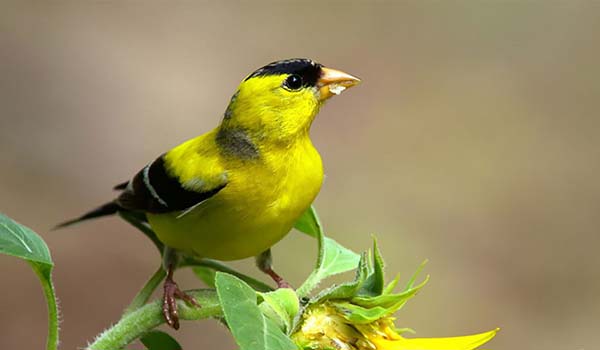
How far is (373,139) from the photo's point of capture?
716 centimetres

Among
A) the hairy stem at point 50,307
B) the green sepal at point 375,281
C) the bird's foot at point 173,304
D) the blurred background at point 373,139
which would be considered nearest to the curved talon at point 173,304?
the bird's foot at point 173,304

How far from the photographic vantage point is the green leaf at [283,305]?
1.25 metres

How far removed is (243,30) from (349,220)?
3135 mm

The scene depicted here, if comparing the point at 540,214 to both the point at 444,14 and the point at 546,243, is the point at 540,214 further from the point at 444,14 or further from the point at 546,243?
the point at 444,14

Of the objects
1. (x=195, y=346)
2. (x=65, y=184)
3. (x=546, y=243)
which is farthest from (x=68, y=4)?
(x=546, y=243)

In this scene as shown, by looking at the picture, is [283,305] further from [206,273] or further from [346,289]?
[206,273]

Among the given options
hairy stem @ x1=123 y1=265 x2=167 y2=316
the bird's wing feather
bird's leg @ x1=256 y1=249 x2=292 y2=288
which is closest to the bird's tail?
the bird's wing feather

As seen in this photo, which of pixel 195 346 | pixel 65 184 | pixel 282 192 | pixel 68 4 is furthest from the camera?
pixel 68 4

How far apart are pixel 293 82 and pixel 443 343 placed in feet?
2.86

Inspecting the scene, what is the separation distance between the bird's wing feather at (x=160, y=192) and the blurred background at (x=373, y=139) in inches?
112

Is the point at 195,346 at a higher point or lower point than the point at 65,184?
lower

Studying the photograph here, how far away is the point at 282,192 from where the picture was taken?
1.83 meters

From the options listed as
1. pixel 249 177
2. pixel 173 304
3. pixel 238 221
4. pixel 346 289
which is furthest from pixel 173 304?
pixel 249 177

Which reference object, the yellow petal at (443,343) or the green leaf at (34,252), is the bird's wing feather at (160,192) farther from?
the yellow petal at (443,343)
